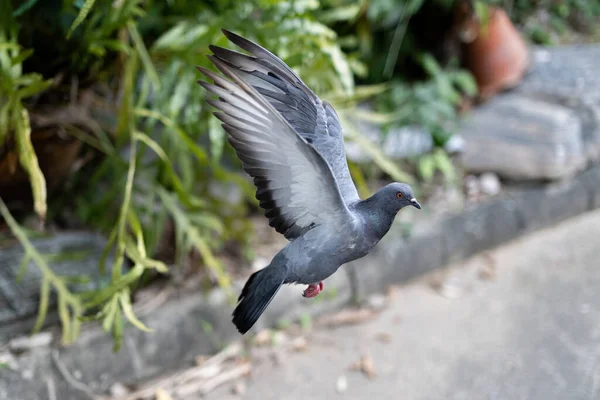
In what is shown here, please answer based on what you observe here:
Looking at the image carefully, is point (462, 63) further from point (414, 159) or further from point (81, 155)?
point (81, 155)

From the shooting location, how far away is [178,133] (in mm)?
1280

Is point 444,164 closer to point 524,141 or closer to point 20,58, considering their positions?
point 524,141

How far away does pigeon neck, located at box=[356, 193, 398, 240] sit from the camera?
0.54m

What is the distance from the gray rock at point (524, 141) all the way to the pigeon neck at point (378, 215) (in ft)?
6.44

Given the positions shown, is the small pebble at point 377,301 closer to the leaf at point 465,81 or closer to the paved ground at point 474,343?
the paved ground at point 474,343

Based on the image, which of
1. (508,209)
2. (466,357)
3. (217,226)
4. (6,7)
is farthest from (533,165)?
(6,7)

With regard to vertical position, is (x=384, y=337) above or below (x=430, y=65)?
below

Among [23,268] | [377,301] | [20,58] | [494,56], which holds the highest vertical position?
[20,58]

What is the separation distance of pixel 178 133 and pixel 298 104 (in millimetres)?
693

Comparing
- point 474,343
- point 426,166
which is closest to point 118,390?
point 474,343

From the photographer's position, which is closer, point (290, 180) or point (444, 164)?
point (290, 180)

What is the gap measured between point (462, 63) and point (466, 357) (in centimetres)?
134

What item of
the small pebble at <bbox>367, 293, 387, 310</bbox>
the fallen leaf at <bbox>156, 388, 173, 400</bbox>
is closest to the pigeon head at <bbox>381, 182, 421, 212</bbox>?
the fallen leaf at <bbox>156, 388, 173, 400</bbox>

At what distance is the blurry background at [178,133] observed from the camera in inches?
50.3
